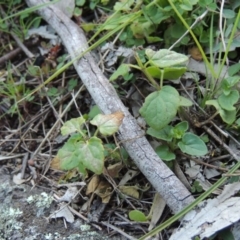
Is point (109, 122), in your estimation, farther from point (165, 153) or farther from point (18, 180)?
point (18, 180)

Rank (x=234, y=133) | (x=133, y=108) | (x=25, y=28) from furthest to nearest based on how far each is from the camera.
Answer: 1. (x=25, y=28)
2. (x=133, y=108)
3. (x=234, y=133)

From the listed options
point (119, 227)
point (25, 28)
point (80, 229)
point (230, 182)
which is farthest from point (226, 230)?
point (25, 28)

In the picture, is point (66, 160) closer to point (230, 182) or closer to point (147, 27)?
point (230, 182)

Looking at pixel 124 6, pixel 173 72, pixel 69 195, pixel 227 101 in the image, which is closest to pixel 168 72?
pixel 173 72

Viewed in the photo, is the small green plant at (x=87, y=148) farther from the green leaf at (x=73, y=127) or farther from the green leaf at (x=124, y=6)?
the green leaf at (x=124, y=6)

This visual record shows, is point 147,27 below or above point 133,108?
above

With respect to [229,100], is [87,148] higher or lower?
higher

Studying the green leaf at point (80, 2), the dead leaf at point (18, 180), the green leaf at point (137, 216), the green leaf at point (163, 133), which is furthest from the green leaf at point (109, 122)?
the green leaf at point (80, 2)
